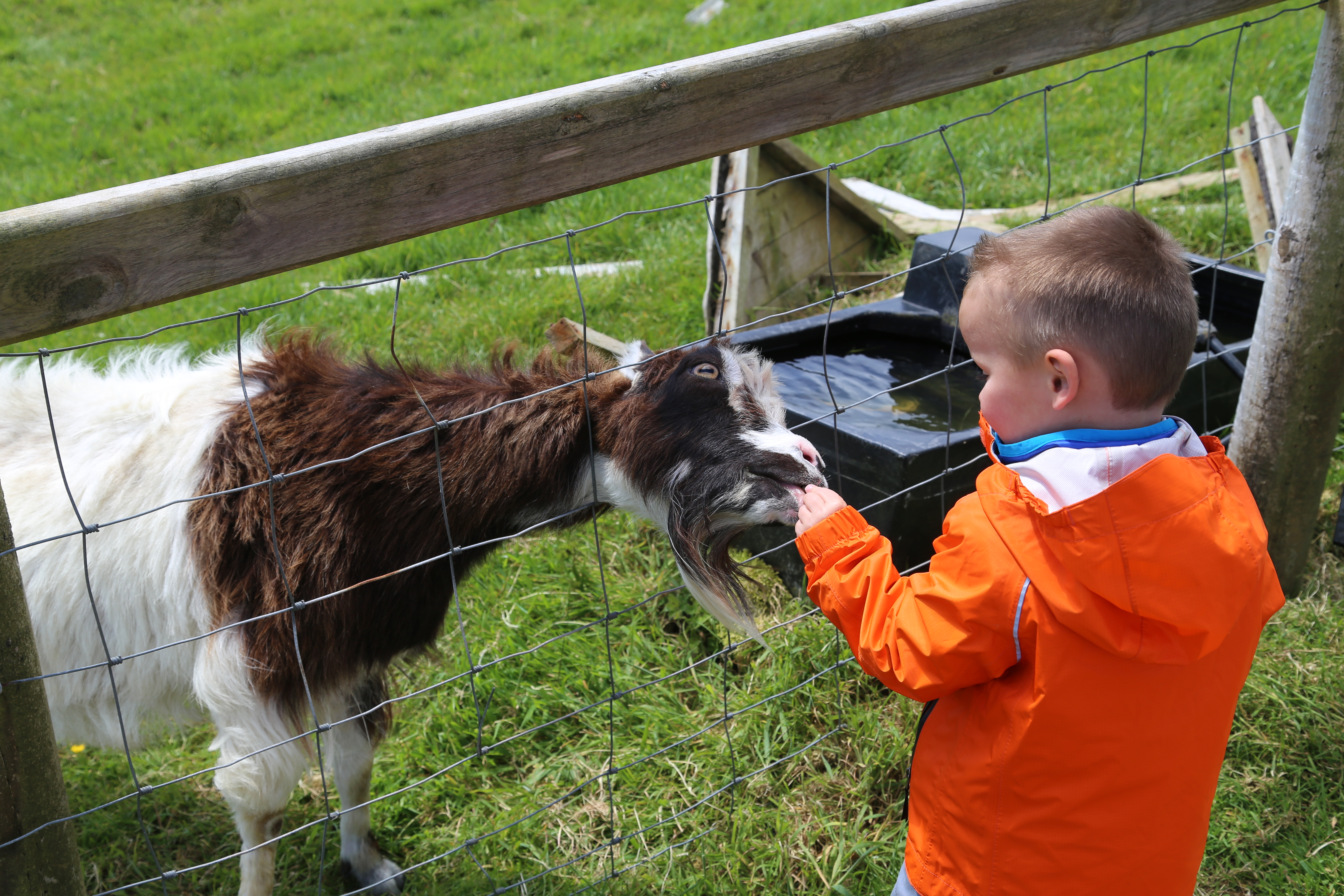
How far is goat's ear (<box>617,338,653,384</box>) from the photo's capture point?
7.61ft

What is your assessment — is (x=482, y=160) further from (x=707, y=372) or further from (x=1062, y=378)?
(x=1062, y=378)

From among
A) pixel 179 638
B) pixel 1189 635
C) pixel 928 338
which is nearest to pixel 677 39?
pixel 928 338

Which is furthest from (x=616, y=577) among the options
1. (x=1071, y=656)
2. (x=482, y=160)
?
(x=1071, y=656)

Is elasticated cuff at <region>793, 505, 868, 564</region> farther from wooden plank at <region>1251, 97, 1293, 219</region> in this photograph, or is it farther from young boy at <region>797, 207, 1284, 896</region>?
wooden plank at <region>1251, 97, 1293, 219</region>

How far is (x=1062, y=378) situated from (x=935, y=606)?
41cm

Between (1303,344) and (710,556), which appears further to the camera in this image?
(1303,344)

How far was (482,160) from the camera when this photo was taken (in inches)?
68.9

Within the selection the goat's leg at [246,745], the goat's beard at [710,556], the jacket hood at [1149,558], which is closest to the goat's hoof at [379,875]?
the goat's leg at [246,745]

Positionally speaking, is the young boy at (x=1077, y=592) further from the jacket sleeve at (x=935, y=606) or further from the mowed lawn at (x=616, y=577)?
the mowed lawn at (x=616, y=577)

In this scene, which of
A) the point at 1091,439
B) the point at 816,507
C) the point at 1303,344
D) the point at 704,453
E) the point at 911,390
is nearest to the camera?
the point at 1091,439

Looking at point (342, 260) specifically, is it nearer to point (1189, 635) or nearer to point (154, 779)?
point (154, 779)

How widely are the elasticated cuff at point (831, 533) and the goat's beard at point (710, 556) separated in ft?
1.42

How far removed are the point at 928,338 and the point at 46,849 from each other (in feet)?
11.7

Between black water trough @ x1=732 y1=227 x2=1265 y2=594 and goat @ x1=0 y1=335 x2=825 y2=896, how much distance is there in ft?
1.78
